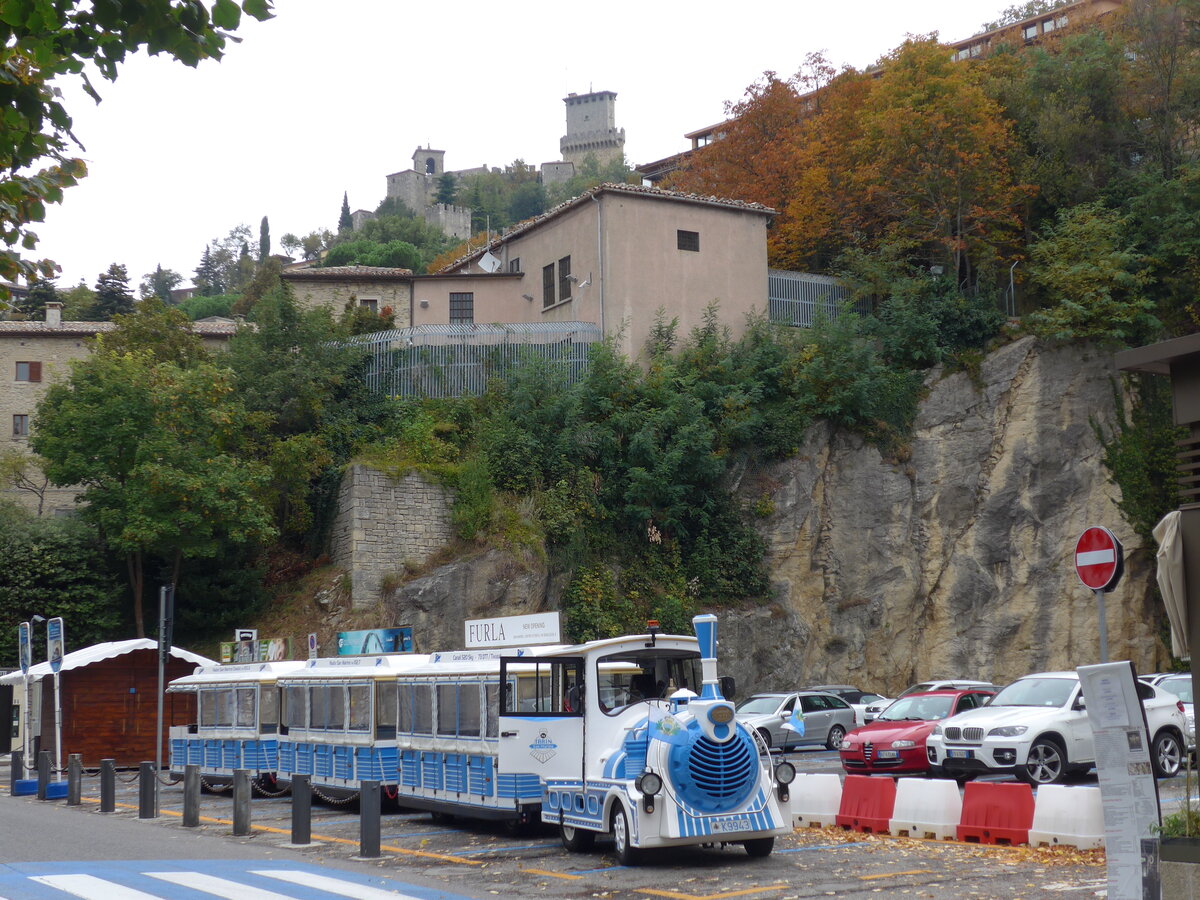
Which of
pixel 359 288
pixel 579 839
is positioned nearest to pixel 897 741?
pixel 579 839

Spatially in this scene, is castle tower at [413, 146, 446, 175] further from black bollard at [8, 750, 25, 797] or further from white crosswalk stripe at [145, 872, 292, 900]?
white crosswalk stripe at [145, 872, 292, 900]

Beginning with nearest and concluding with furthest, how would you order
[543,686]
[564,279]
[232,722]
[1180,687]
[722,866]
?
[722,866], [543,686], [1180,687], [232,722], [564,279]

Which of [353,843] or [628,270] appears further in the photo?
[628,270]

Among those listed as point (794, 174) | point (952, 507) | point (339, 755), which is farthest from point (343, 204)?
point (339, 755)

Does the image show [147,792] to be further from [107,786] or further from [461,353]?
[461,353]

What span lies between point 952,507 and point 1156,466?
5881mm

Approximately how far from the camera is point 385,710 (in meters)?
18.3

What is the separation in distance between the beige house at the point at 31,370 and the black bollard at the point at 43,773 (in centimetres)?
2531

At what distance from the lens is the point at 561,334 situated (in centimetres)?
3694

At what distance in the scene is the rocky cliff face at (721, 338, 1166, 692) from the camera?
1380 inches

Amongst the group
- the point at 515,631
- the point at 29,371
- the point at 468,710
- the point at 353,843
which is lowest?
the point at 353,843

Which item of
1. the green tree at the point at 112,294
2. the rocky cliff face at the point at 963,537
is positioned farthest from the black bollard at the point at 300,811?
the green tree at the point at 112,294

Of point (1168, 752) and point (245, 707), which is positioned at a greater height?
point (245, 707)

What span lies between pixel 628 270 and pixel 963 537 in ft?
43.0
